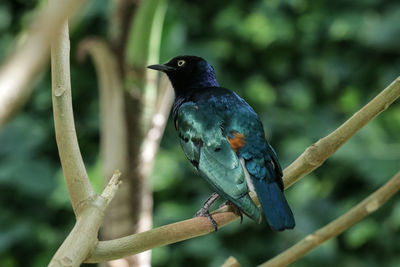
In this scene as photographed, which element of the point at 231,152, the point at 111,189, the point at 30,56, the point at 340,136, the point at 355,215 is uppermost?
the point at 30,56

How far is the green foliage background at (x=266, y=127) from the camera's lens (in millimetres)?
3285

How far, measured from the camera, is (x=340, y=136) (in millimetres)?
1101

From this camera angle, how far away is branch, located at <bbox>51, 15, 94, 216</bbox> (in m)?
0.91

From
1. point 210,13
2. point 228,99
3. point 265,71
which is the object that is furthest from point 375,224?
point 228,99

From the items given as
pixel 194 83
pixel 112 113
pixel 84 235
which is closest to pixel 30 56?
pixel 84 235

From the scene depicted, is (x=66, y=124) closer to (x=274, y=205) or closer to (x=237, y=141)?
(x=274, y=205)

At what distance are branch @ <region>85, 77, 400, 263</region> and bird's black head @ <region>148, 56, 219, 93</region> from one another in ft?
2.34

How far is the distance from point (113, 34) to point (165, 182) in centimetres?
117

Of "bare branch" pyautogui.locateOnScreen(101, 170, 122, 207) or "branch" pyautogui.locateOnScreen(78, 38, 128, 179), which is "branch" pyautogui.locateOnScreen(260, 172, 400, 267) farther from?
"branch" pyautogui.locateOnScreen(78, 38, 128, 179)

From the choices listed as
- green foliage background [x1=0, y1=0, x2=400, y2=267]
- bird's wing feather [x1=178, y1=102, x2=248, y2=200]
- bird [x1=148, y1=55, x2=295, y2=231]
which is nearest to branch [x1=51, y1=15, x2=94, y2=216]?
bird [x1=148, y1=55, x2=295, y2=231]

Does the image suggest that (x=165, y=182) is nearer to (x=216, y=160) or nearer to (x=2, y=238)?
(x=2, y=238)

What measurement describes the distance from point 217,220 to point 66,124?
0.41 meters

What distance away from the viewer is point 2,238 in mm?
3447

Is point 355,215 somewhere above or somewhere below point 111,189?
below
